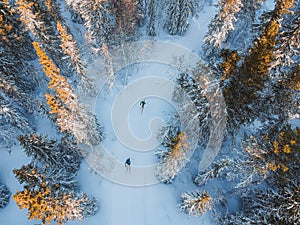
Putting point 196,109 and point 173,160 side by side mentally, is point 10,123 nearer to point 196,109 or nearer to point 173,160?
point 173,160

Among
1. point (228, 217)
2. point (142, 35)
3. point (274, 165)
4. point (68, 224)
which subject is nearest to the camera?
point (274, 165)

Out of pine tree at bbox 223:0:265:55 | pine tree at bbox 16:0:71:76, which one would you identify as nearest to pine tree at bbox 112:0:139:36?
pine tree at bbox 16:0:71:76

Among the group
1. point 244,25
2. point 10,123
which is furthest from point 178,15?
point 10,123

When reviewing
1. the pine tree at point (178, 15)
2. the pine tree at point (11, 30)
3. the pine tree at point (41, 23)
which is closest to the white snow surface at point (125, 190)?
the pine tree at point (41, 23)

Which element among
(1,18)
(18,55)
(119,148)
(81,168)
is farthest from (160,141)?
(1,18)

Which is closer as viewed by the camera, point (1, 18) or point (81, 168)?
point (1, 18)

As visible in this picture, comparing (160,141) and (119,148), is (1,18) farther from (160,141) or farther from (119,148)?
(160,141)

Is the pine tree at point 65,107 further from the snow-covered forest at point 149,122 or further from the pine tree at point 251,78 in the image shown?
the pine tree at point 251,78
